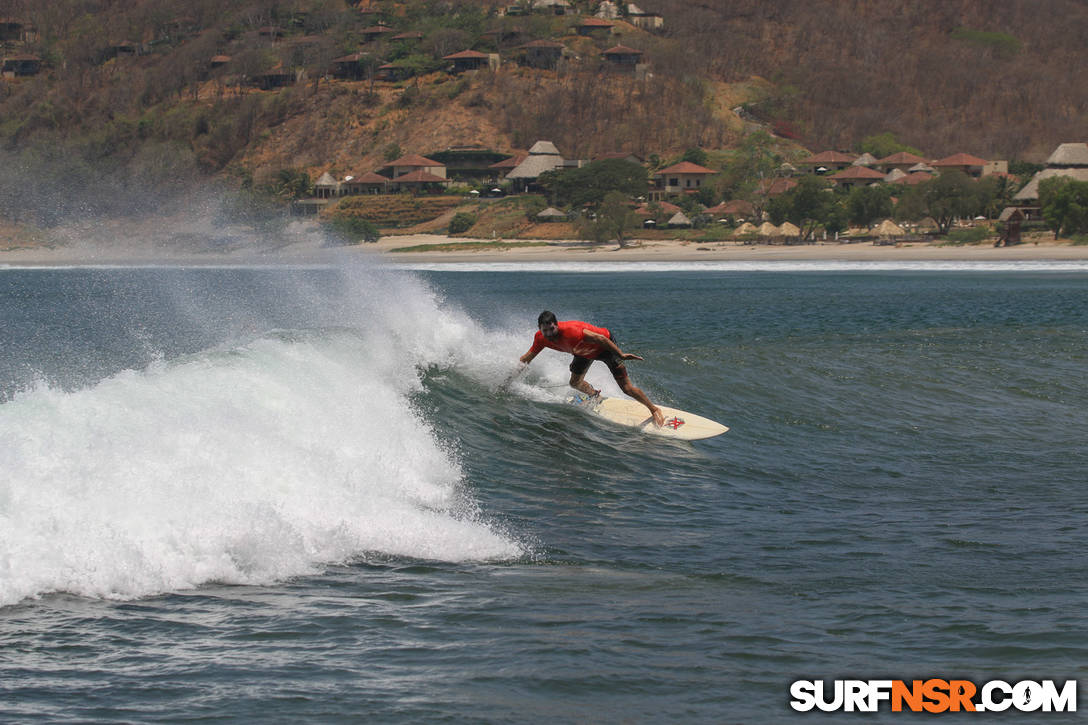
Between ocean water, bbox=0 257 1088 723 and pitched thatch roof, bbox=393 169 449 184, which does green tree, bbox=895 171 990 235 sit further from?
ocean water, bbox=0 257 1088 723

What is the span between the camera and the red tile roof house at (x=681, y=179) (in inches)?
4131

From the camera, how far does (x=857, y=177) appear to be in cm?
10369

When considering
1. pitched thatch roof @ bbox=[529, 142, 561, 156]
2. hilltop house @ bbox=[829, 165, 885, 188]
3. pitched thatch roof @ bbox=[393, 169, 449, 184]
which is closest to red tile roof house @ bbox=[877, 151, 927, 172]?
hilltop house @ bbox=[829, 165, 885, 188]

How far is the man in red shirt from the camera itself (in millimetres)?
13609

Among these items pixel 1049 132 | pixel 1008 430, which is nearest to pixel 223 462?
pixel 1008 430

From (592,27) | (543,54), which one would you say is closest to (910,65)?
(592,27)

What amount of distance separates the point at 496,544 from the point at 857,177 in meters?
101

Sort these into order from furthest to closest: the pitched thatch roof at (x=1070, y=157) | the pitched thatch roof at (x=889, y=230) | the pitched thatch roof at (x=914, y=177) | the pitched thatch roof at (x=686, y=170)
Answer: the pitched thatch roof at (x=1070, y=157)
the pitched thatch roof at (x=686, y=170)
the pitched thatch roof at (x=914, y=177)
the pitched thatch roof at (x=889, y=230)

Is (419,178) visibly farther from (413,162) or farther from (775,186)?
(775,186)

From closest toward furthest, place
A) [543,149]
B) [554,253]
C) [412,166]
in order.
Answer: [554,253], [412,166], [543,149]

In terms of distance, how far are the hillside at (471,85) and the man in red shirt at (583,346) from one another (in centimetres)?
8567

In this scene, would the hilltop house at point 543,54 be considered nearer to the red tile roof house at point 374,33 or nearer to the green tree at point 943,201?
the red tile roof house at point 374,33

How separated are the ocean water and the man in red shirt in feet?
2.18

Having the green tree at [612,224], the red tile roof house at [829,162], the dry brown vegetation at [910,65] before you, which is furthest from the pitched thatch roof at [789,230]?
the dry brown vegetation at [910,65]
